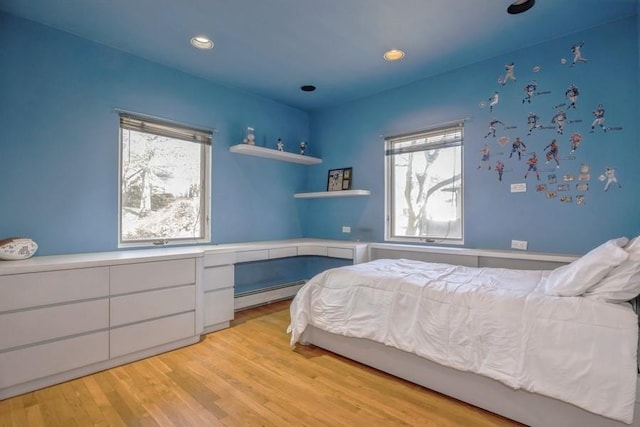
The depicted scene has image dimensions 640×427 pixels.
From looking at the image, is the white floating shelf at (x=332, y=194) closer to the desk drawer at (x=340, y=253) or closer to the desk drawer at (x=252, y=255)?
the desk drawer at (x=340, y=253)

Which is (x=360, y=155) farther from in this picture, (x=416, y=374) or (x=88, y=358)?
(x=88, y=358)

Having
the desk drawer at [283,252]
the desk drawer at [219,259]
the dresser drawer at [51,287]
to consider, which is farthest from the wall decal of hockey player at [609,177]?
the dresser drawer at [51,287]

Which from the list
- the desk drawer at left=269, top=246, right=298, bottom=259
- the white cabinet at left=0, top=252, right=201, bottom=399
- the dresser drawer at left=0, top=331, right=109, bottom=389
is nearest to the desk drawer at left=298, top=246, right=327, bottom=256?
the desk drawer at left=269, top=246, right=298, bottom=259

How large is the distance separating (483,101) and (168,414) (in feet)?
12.4

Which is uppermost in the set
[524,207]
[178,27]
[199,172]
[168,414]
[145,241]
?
[178,27]

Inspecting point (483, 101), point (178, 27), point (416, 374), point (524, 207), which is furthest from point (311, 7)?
point (416, 374)

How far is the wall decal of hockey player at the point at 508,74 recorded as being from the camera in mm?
3059

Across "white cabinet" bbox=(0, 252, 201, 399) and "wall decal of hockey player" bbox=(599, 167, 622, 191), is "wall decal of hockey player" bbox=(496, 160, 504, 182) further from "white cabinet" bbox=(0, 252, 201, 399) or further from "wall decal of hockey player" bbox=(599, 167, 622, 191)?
"white cabinet" bbox=(0, 252, 201, 399)

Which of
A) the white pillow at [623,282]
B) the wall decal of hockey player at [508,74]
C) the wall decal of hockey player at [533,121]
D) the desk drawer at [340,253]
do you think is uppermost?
the wall decal of hockey player at [508,74]

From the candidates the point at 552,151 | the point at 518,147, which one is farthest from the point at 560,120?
the point at 518,147

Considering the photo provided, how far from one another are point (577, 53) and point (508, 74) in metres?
0.53

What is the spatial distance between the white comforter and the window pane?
1.74 meters

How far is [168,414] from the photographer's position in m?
1.86

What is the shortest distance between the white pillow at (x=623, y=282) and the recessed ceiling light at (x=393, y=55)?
2397 millimetres
